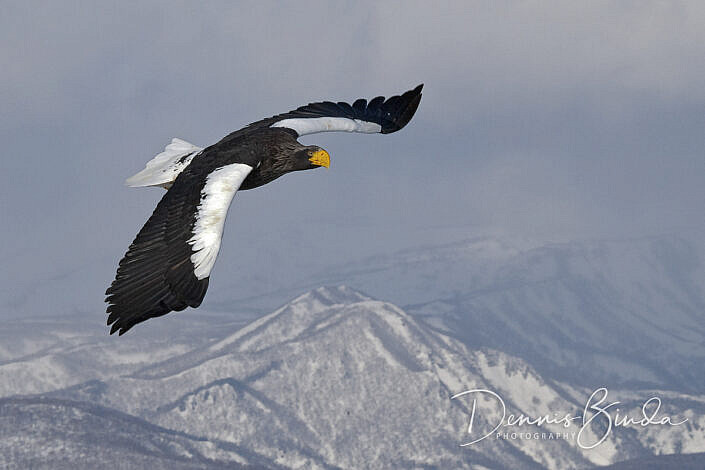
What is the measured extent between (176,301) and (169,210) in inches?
183

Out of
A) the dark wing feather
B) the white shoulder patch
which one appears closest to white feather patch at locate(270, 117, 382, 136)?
the white shoulder patch

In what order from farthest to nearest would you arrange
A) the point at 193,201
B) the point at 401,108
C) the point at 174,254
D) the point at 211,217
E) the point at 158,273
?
the point at 401,108 → the point at 193,201 → the point at 211,217 → the point at 174,254 → the point at 158,273

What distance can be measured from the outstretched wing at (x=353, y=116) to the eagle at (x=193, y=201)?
0.34 ft

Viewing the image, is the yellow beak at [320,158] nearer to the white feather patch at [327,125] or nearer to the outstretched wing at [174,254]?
the white feather patch at [327,125]

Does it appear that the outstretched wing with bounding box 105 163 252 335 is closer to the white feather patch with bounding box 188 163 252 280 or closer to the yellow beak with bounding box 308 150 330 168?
the white feather patch with bounding box 188 163 252 280

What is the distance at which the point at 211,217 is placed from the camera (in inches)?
1395

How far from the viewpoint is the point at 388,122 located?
181 ft

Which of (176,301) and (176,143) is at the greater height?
(176,143)

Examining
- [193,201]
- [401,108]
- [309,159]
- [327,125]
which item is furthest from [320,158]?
[401,108]

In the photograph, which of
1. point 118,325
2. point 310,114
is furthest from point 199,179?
point 310,114

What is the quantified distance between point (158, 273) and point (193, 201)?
372 cm

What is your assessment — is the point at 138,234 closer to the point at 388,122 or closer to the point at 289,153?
the point at 289,153

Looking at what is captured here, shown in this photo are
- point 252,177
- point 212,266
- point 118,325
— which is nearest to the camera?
point 118,325

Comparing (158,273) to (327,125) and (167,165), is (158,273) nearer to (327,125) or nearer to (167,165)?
(167,165)
